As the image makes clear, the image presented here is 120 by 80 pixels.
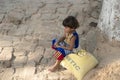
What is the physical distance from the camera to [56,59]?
4.90 metres

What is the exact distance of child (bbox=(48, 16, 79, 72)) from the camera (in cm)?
447

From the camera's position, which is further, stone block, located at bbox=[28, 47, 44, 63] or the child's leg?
stone block, located at bbox=[28, 47, 44, 63]

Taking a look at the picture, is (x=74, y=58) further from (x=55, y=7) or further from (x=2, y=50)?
(x=55, y=7)

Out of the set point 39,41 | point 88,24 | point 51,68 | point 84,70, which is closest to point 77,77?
point 84,70

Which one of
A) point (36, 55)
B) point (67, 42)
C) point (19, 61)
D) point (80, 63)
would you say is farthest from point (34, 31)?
point (80, 63)

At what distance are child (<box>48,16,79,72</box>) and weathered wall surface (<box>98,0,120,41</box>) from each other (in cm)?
53

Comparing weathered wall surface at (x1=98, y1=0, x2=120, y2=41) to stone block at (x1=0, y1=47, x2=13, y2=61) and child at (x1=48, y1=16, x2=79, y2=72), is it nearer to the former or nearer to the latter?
child at (x1=48, y1=16, x2=79, y2=72)

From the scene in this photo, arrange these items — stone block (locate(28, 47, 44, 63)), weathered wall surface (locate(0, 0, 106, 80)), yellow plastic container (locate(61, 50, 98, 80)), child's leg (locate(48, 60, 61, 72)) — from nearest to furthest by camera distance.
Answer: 1. yellow plastic container (locate(61, 50, 98, 80))
2. child's leg (locate(48, 60, 61, 72))
3. weathered wall surface (locate(0, 0, 106, 80))
4. stone block (locate(28, 47, 44, 63))

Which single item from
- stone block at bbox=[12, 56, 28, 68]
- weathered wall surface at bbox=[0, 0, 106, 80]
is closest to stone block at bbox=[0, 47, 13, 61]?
weathered wall surface at bbox=[0, 0, 106, 80]

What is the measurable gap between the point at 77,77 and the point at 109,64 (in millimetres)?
451

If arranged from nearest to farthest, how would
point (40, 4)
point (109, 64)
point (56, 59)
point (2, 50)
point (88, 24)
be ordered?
point (109, 64) → point (56, 59) → point (2, 50) → point (88, 24) → point (40, 4)

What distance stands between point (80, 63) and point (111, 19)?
2.60 ft

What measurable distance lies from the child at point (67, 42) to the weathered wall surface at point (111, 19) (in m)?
0.53

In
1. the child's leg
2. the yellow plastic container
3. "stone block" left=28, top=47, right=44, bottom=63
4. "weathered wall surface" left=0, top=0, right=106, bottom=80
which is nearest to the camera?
the yellow plastic container
